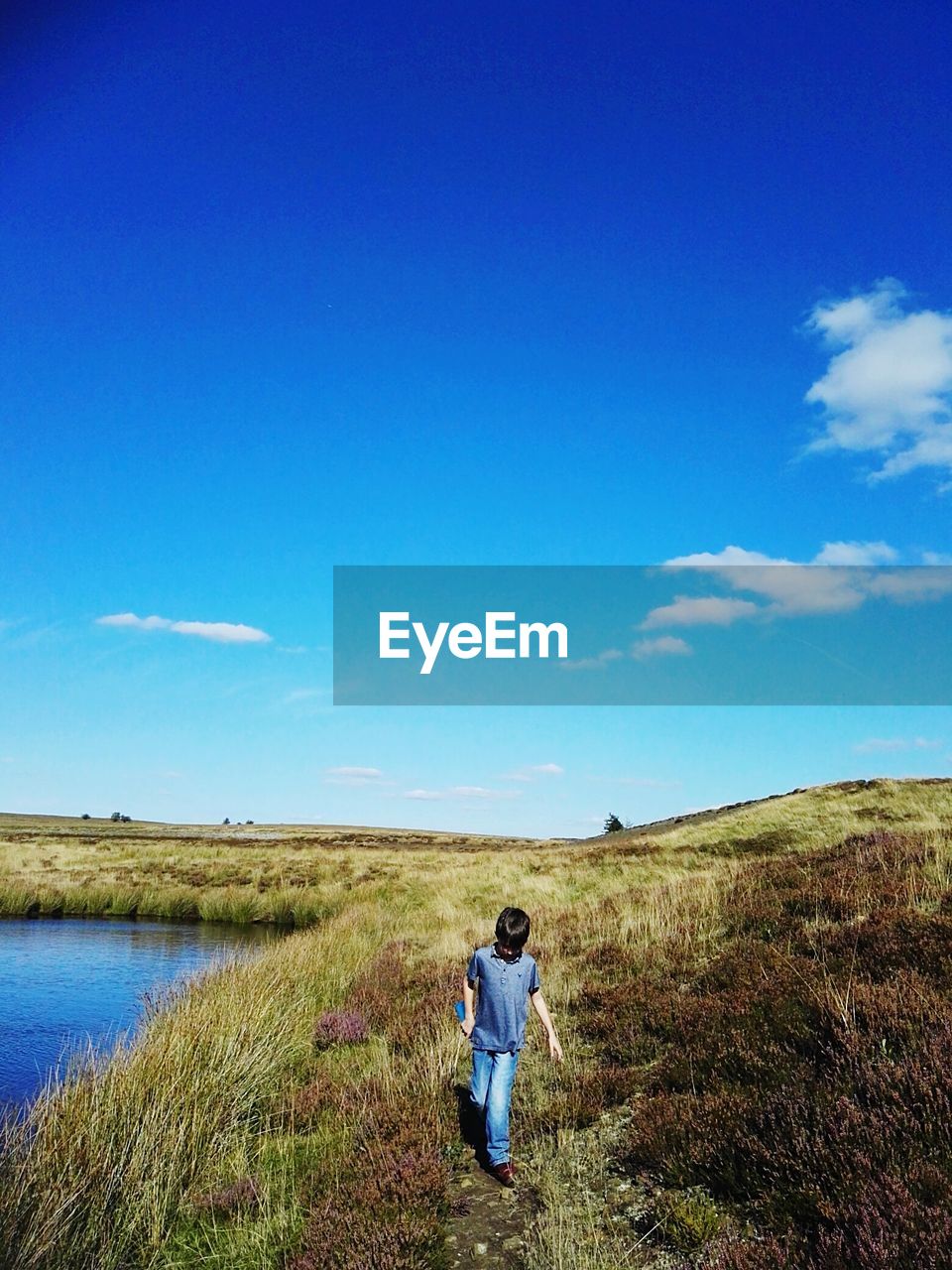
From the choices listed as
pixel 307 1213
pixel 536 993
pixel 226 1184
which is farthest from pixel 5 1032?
pixel 536 993

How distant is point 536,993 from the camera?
599 cm

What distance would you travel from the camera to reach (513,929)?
5746 millimetres

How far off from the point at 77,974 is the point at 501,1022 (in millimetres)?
16386

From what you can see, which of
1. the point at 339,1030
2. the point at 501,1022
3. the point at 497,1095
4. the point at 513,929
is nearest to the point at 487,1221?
the point at 497,1095

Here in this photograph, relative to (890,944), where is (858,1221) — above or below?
below

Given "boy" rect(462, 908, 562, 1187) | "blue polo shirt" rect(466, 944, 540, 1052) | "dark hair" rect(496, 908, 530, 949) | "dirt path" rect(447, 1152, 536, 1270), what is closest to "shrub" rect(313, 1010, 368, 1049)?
"dirt path" rect(447, 1152, 536, 1270)

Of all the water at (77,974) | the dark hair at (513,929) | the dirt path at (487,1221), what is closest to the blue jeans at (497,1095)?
the dirt path at (487,1221)

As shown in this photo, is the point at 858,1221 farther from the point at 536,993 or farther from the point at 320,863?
the point at 320,863

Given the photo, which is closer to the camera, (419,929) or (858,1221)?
(858,1221)

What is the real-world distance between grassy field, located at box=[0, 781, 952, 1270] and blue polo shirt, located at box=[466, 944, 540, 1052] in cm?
93

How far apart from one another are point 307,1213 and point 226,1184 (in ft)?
3.75

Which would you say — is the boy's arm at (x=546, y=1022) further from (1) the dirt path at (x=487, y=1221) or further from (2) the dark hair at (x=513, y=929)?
(1) the dirt path at (x=487, y=1221)

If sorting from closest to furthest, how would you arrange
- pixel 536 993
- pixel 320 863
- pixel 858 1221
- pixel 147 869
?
1. pixel 858 1221
2. pixel 536 993
3. pixel 147 869
4. pixel 320 863

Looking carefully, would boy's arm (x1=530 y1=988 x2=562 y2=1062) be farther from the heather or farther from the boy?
the heather
